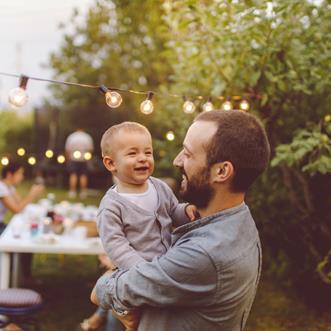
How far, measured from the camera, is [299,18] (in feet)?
13.1

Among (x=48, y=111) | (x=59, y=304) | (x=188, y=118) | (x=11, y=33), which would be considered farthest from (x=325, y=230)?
(x=11, y=33)

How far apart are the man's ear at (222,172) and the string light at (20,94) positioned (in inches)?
58.4

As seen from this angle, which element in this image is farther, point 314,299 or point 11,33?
point 11,33

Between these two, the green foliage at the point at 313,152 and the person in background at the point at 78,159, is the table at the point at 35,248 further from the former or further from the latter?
the person in background at the point at 78,159

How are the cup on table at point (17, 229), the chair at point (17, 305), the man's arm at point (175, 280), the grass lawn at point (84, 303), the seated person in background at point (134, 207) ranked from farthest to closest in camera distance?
the grass lawn at point (84, 303) < the cup on table at point (17, 229) < the chair at point (17, 305) < the seated person in background at point (134, 207) < the man's arm at point (175, 280)

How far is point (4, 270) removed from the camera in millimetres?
4199

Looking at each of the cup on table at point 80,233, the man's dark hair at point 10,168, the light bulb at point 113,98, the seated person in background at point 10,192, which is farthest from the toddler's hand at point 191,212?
the man's dark hair at point 10,168

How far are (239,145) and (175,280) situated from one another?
0.43m

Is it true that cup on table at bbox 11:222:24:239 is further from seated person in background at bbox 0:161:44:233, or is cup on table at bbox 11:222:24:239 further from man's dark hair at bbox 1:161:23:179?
man's dark hair at bbox 1:161:23:179

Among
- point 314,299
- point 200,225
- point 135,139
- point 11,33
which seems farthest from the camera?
point 11,33

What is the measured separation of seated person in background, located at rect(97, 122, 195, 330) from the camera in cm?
198

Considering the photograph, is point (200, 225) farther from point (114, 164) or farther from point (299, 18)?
point (299, 18)

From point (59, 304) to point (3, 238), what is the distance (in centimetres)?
122

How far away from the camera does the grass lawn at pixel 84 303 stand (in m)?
4.72
